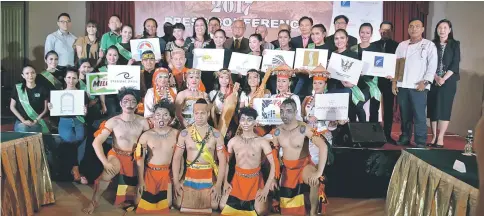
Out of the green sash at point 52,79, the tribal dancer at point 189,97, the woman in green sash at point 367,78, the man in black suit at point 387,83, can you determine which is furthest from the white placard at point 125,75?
the man in black suit at point 387,83

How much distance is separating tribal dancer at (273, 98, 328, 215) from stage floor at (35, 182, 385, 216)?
0.35 m

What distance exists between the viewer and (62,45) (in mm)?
5820

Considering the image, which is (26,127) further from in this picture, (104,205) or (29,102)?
(104,205)

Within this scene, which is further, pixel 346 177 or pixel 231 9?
pixel 231 9

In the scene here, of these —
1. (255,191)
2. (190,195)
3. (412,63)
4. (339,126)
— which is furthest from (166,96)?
(412,63)

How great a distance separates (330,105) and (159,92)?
1767mm

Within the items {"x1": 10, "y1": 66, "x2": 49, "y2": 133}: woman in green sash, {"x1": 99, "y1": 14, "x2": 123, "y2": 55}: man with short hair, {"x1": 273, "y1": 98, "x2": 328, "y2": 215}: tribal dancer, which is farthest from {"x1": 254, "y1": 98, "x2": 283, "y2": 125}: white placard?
{"x1": 10, "y1": 66, "x2": 49, "y2": 133}: woman in green sash

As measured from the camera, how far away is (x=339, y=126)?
486 cm

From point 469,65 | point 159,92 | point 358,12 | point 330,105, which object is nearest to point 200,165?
point 159,92

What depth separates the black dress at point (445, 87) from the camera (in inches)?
191

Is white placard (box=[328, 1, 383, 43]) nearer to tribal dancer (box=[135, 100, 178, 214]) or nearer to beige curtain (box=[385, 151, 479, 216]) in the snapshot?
beige curtain (box=[385, 151, 479, 216])

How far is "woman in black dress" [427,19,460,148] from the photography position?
15.9ft

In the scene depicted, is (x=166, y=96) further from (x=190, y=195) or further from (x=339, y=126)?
(x=339, y=126)

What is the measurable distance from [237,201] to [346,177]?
1319mm
